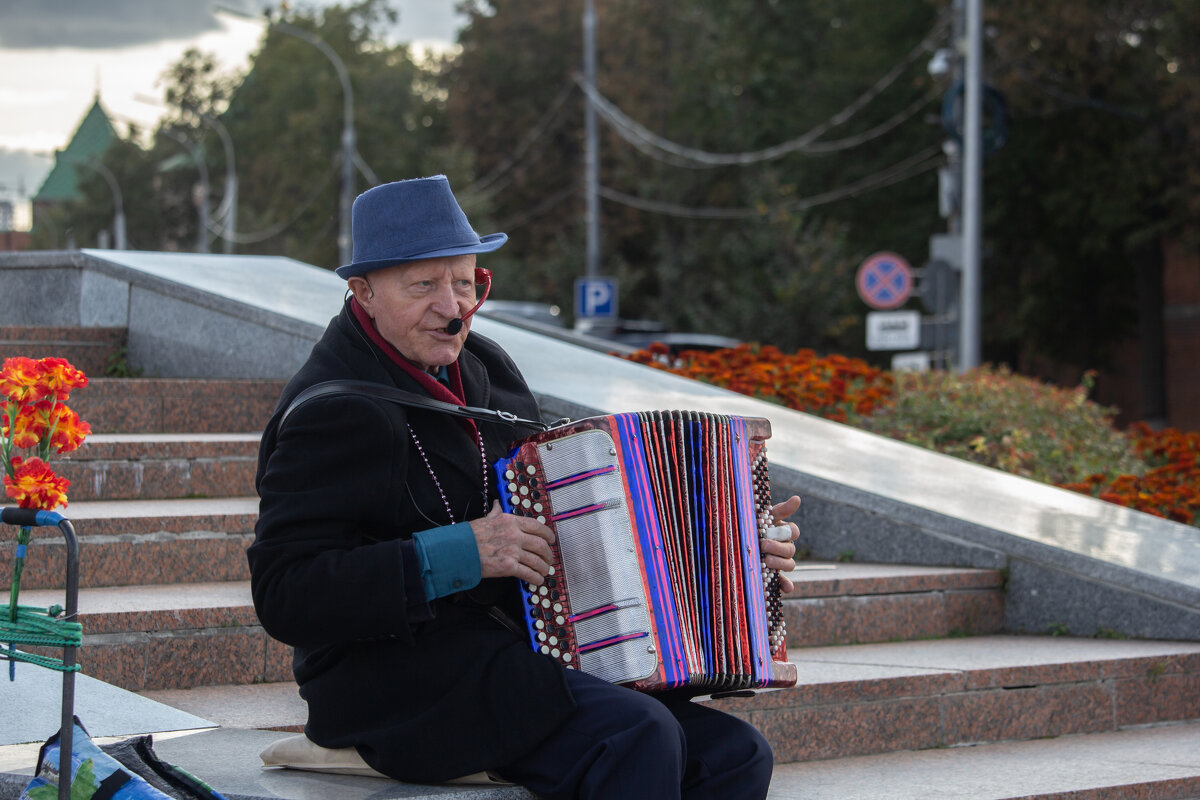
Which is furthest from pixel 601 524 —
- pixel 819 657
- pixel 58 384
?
pixel 819 657

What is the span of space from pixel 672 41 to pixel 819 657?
115 feet

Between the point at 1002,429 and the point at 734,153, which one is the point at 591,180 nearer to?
the point at 734,153

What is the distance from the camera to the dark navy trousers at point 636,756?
2.94 m

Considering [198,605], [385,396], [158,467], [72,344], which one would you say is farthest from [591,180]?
[385,396]

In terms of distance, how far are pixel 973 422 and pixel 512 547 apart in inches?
236

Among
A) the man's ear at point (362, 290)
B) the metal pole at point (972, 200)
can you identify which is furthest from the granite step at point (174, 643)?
the metal pole at point (972, 200)

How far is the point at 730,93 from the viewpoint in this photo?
115 ft

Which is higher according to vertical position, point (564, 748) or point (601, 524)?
point (601, 524)

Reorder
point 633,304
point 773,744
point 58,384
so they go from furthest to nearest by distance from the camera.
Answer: point 633,304
point 773,744
point 58,384

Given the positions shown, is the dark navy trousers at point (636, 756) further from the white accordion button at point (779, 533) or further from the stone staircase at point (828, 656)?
the stone staircase at point (828, 656)

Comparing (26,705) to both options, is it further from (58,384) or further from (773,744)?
(773,744)

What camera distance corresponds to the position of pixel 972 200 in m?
16.8

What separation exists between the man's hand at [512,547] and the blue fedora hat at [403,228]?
0.63 m

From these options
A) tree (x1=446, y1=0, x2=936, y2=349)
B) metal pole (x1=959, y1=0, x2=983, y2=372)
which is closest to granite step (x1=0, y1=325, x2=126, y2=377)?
metal pole (x1=959, y1=0, x2=983, y2=372)
